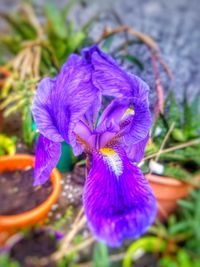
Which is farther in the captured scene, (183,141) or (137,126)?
(183,141)

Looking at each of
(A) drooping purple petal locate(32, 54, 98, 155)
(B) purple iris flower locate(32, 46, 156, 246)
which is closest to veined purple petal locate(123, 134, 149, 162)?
(B) purple iris flower locate(32, 46, 156, 246)

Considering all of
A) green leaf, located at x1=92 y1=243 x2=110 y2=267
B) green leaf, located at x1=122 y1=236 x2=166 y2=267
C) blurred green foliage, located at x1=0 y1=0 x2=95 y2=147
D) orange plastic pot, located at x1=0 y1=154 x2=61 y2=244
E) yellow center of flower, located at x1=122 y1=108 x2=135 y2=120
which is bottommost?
green leaf, located at x1=122 y1=236 x2=166 y2=267

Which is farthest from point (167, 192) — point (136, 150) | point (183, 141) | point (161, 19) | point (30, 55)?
point (161, 19)

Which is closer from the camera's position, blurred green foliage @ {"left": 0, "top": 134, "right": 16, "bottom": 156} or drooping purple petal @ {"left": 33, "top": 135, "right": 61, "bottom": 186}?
drooping purple petal @ {"left": 33, "top": 135, "right": 61, "bottom": 186}

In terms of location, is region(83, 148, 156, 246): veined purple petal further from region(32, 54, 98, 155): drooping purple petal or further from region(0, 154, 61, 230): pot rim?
region(0, 154, 61, 230): pot rim

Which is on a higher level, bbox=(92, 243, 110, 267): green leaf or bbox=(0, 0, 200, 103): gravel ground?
Answer: bbox=(0, 0, 200, 103): gravel ground

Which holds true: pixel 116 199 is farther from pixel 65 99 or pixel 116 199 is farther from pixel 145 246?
pixel 145 246
